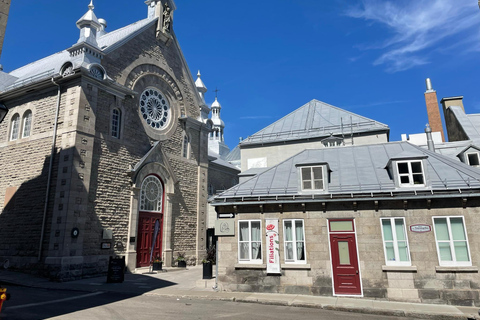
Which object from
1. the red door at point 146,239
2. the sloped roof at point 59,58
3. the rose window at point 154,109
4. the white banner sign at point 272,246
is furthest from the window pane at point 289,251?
the sloped roof at point 59,58

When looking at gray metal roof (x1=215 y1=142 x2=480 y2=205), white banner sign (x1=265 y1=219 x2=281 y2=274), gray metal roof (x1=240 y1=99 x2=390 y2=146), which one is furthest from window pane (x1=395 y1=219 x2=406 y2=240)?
gray metal roof (x1=240 y1=99 x2=390 y2=146)

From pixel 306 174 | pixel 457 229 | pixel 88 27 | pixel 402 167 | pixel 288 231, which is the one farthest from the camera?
pixel 88 27

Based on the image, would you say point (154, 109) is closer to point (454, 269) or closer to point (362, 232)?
point (362, 232)

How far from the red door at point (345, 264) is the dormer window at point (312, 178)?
202 cm

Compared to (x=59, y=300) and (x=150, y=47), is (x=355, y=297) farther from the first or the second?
(x=150, y=47)

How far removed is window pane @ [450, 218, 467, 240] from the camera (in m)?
11.7

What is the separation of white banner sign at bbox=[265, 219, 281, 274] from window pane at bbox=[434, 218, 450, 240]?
576 centimetres

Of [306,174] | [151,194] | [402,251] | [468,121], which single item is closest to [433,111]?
[468,121]

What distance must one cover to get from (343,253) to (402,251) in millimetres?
2071

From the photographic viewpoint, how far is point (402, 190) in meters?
12.3

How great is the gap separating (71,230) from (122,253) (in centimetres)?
353

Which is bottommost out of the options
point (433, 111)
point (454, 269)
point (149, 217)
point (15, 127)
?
point (454, 269)

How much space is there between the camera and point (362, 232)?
12.4 metres

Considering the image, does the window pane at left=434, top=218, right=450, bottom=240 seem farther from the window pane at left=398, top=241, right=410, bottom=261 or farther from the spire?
the spire
